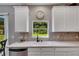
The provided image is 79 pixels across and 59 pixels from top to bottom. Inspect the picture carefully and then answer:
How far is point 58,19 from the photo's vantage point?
6.26ft

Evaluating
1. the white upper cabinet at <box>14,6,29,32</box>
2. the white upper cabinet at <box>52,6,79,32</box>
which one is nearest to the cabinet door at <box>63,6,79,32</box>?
the white upper cabinet at <box>52,6,79,32</box>

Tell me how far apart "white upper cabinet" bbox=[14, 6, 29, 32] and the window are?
0.33 ft

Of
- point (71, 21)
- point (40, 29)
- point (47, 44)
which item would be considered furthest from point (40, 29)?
point (71, 21)

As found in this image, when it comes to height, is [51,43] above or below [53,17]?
below

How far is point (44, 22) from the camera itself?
1.73 meters

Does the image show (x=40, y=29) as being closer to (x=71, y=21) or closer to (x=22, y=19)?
(x=22, y=19)

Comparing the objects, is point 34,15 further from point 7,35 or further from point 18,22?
point 7,35

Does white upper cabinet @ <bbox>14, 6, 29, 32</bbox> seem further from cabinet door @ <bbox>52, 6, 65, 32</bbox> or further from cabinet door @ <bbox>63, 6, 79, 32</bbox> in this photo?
cabinet door @ <bbox>63, 6, 79, 32</bbox>

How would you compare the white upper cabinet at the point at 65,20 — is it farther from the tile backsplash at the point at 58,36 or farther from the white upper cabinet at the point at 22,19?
the white upper cabinet at the point at 22,19

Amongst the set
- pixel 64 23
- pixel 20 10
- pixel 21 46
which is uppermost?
pixel 20 10

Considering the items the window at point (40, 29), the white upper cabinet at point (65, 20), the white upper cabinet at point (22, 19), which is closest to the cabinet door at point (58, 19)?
the white upper cabinet at point (65, 20)

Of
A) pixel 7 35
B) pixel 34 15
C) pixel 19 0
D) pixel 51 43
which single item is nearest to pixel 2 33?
pixel 7 35

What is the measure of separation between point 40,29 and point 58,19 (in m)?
0.35

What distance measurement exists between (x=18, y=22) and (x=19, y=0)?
1397mm
